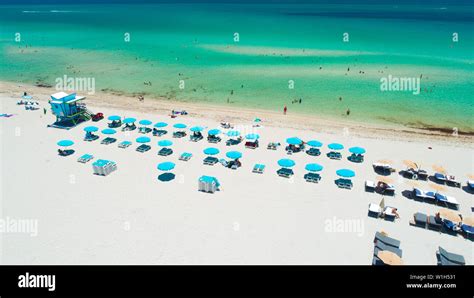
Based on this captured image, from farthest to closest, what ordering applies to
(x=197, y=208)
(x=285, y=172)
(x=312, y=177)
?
(x=285, y=172) → (x=312, y=177) → (x=197, y=208)

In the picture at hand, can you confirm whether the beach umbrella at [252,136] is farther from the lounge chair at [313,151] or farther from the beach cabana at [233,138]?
the lounge chair at [313,151]

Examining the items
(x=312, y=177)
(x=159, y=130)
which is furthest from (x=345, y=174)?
(x=159, y=130)

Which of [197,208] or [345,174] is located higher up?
[345,174]

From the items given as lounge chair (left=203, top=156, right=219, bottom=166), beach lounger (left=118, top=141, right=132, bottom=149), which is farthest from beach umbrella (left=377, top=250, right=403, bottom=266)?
beach lounger (left=118, top=141, right=132, bottom=149)

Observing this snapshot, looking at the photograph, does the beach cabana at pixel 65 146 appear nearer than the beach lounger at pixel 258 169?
No

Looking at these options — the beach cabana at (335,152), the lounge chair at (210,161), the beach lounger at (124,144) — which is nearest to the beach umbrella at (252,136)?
the lounge chair at (210,161)

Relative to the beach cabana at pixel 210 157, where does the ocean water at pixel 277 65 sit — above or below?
above

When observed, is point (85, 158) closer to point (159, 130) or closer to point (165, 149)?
point (165, 149)
